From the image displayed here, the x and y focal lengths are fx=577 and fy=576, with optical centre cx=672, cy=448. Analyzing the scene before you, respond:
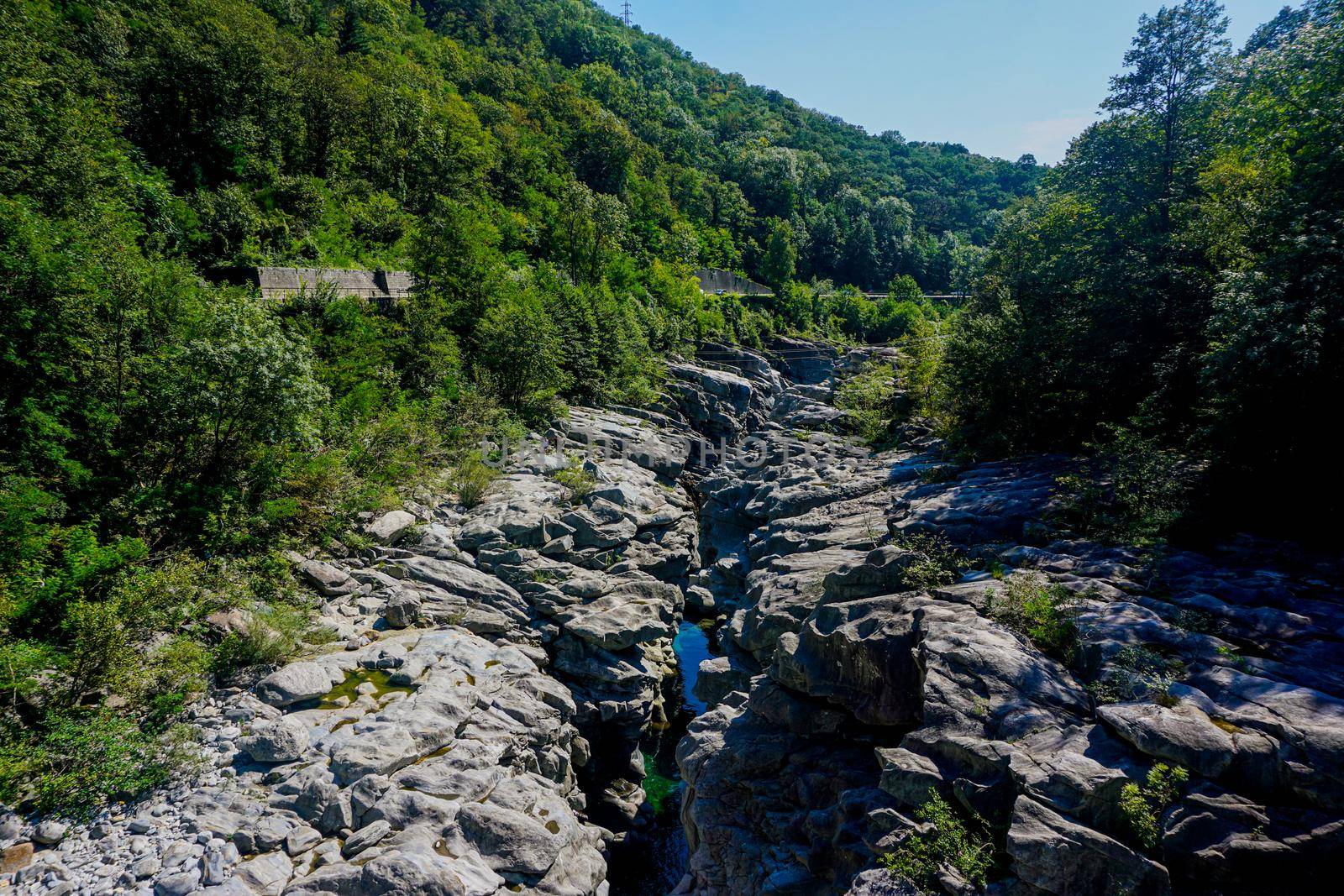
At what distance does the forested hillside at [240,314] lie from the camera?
7953mm

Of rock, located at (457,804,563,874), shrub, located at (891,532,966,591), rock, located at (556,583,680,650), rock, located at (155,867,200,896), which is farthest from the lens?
rock, located at (556,583,680,650)

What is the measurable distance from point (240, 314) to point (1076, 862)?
1533 centimetres

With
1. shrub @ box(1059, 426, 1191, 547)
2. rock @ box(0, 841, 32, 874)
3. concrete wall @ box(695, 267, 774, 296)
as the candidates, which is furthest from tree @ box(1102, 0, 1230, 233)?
concrete wall @ box(695, 267, 774, 296)

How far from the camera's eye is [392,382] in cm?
1892

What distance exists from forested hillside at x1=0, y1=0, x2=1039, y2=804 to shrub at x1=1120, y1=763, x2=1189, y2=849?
1100cm

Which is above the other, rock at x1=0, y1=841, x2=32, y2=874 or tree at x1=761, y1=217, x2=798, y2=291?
tree at x1=761, y1=217, x2=798, y2=291

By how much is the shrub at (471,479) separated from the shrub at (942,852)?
44.3 feet

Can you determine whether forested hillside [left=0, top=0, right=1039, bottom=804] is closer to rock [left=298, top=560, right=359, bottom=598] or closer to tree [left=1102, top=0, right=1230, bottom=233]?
rock [left=298, top=560, right=359, bottom=598]

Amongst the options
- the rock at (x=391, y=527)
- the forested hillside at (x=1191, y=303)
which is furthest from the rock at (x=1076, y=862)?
the rock at (x=391, y=527)

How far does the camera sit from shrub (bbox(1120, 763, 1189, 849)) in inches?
227

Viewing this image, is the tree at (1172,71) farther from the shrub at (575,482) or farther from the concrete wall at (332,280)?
the concrete wall at (332,280)

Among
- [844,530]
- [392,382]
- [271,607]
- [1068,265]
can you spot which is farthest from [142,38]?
[1068,265]

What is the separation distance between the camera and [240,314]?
11.4 metres

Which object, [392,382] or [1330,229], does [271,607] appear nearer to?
[392,382]
